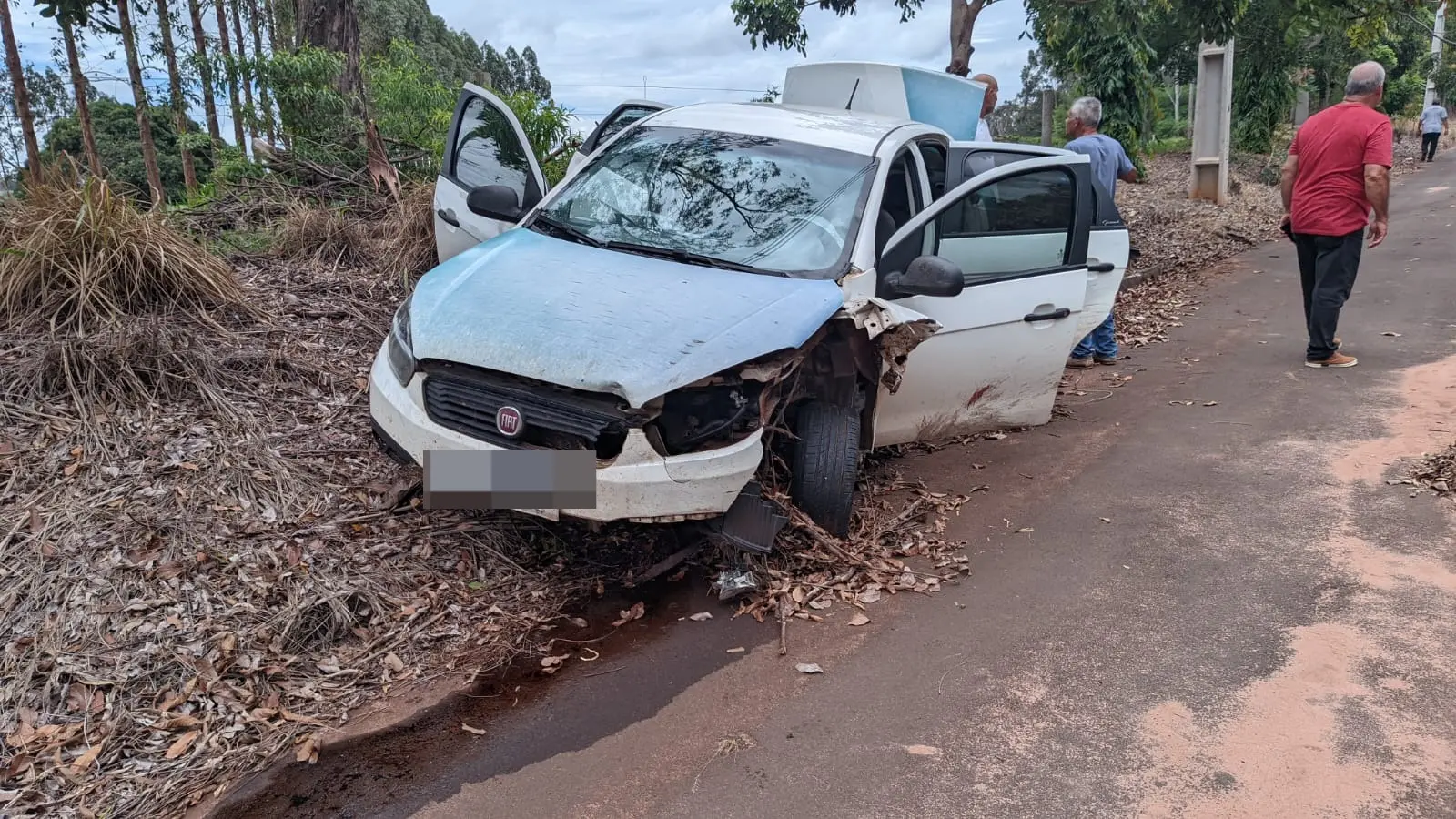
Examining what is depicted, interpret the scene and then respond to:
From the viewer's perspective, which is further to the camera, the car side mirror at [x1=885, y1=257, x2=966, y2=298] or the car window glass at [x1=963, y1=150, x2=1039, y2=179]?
the car window glass at [x1=963, y1=150, x2=1039, y2=179]

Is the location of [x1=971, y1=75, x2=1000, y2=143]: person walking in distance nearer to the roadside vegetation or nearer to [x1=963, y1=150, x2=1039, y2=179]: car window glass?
[x1=963, y1=150, x2=1039, y2=179]: car window glass

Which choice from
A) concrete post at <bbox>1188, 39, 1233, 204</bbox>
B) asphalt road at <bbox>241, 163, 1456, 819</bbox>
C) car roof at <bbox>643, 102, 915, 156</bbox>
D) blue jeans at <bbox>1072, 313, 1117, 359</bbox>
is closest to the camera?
asphalt road at <bbox>241, 163, 1456, 819</bbox>

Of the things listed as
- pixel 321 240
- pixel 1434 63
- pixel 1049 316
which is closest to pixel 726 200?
pixel 1049 316

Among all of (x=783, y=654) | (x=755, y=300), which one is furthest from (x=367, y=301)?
(x=783, y=654)

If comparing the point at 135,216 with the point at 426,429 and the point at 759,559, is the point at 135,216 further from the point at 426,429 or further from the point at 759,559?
the point at 759,559

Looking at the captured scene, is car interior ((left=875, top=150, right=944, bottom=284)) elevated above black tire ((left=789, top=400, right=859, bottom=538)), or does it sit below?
above

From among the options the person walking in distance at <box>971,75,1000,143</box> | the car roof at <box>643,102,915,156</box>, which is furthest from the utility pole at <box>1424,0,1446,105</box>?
the car roof at <box>643,102,915,156</box>

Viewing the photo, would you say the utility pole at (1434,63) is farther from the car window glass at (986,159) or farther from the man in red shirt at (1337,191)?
the car window glass at (986,159)

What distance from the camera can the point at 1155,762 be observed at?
120 inches

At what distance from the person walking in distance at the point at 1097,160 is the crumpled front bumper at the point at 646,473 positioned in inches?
192

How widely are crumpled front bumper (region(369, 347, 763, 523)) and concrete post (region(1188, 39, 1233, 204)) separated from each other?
550 inches

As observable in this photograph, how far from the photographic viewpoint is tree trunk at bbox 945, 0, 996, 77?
32.5 feet

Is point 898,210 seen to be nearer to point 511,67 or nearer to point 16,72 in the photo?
point 16,72

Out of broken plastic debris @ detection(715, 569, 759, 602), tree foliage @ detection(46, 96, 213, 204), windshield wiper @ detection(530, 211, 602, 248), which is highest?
tree foliage @ detection(46, 96, 213, 204)
